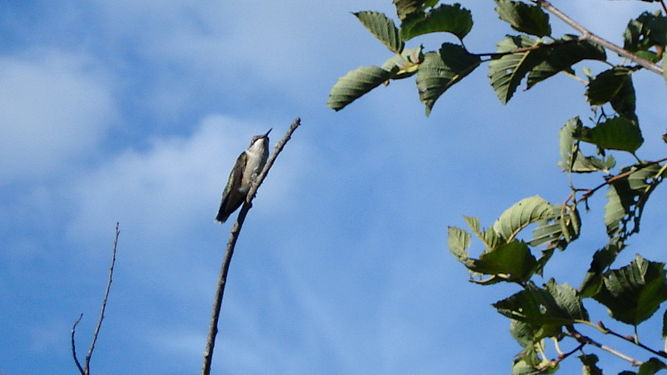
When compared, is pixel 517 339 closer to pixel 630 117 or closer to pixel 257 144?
pixel 630 117

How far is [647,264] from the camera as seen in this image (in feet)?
7.13

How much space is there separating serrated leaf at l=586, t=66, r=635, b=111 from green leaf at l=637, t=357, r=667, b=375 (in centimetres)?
86

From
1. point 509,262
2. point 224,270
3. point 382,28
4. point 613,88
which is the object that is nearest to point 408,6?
point 382,28

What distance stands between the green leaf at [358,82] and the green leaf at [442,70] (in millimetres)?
132

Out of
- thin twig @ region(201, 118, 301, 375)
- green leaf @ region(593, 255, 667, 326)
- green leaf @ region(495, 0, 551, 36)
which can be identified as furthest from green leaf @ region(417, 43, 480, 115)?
thin twig @ region(201, 118, 301, 375)

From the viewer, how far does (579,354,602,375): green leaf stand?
7.52 ft

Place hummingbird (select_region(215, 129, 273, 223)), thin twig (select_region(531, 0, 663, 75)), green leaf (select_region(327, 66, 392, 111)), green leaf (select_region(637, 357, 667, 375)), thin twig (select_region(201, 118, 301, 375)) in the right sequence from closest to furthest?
green leaf (select_region(637, 357, 667, 375)) < thin twig (select_region(531, 0, 663, 75)) < green leaf (select_region(327, 66, 392, 111)) < thin twig (select_region(201, 118, 301, 375)) < hummingbird (select_region(215, 129, 273, 223))

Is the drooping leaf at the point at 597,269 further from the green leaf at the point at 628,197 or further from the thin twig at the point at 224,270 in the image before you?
the thin twig at the point at 224,270

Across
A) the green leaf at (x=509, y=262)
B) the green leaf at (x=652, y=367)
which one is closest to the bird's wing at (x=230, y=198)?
the green leaf at (x=509, y=262)

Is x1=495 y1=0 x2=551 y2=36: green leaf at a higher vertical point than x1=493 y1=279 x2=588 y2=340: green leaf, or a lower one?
higher

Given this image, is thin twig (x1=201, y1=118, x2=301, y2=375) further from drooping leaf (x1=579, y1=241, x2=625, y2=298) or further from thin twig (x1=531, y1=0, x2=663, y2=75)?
thin twig (x1=531, y1=0, x2=663, y2=75)

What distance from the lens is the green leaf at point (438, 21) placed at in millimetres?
2334

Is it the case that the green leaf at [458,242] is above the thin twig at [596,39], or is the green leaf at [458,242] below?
below

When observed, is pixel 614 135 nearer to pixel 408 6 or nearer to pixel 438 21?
pixel 438 21
